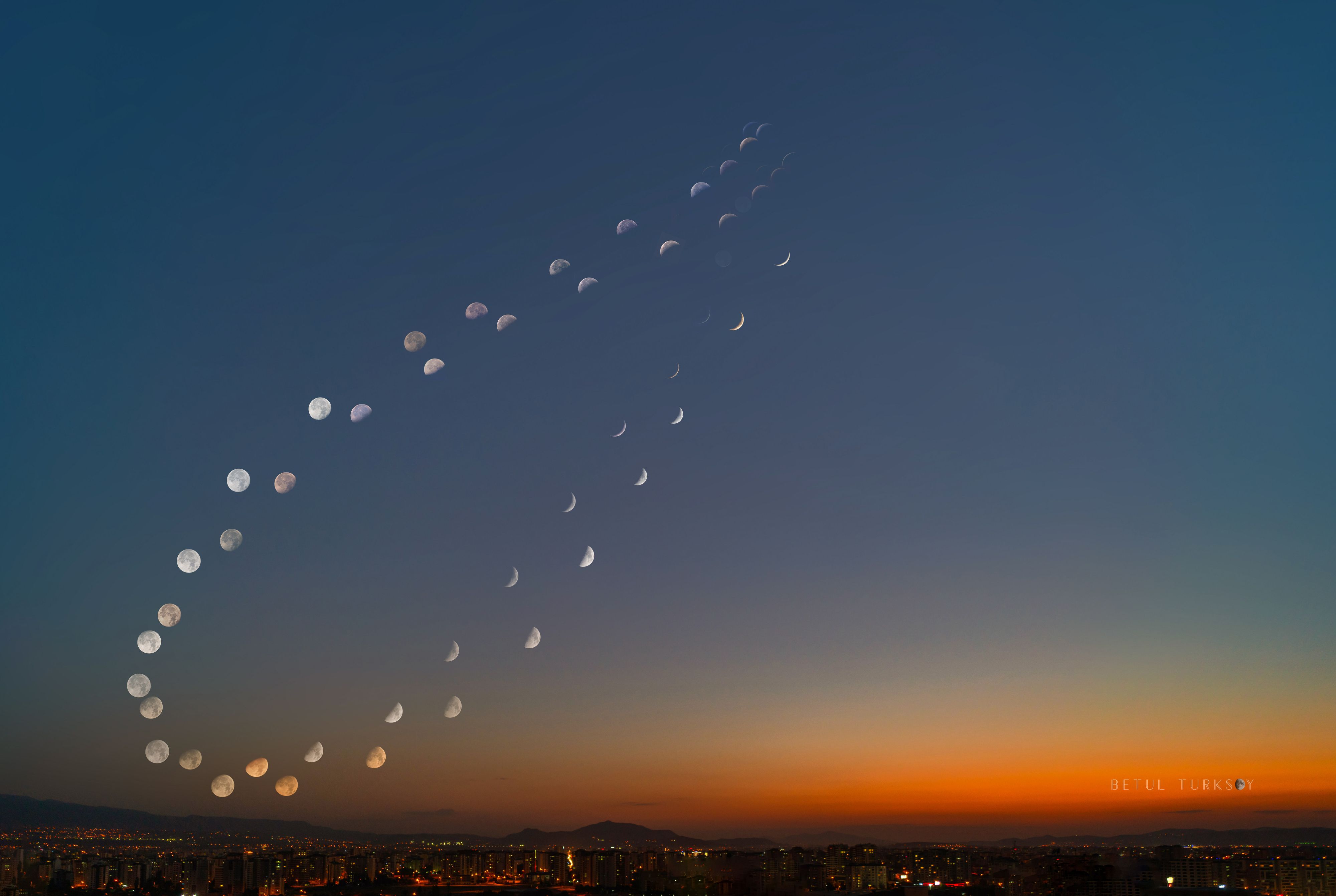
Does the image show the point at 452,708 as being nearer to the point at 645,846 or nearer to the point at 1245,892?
the point at 1245,892

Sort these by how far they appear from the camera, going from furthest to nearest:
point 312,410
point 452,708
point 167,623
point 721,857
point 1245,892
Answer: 1. point 721,857
2. point 1245,892
3. point 452,708
4. point 167,623
5. point 312,410

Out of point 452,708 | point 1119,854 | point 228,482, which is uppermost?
point 228,482

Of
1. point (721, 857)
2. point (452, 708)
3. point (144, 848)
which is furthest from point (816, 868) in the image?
point (144, 848)

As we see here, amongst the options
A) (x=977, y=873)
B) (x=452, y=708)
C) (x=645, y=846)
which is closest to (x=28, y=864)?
(x=452, y=708)

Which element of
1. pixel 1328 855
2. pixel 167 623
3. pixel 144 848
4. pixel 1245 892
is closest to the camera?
pixel 167 623

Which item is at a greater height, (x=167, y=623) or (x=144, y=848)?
(x=167, y=623)

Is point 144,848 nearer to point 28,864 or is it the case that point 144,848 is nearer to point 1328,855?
point 28,864

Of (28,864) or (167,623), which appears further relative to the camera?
(28,864)
